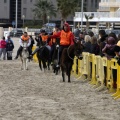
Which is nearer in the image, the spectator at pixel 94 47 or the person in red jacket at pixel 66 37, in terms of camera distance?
the person in red jacket at pixel 66 37

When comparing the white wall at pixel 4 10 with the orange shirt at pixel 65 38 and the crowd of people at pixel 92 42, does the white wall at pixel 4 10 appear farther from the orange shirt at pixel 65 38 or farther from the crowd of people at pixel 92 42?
the orange shirt at pixel 65 38

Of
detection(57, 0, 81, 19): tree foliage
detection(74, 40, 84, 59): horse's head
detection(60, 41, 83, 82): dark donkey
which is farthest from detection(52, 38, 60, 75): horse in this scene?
detection(57, 0, 81, 19): tree foliage

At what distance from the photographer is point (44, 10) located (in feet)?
416

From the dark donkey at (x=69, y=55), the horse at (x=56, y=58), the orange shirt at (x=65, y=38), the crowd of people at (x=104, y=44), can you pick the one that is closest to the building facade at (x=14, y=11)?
the horse at (x=56, y=58)

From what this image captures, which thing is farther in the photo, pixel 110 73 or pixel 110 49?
pixel 110 49

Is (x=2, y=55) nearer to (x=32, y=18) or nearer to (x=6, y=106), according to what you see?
(x=6, y=106)

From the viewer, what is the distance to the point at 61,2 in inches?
4601

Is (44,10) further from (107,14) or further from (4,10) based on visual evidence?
(107,14)

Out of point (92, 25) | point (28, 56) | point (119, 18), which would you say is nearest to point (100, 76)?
point (28, 56)

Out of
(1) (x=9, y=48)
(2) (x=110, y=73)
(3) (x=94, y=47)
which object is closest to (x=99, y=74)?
(2) (x=110, y=73)

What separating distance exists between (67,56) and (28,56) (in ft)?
21.2

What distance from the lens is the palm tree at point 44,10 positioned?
126m

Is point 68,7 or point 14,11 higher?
point 68,7

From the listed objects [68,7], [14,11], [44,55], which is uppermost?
[68,7]
